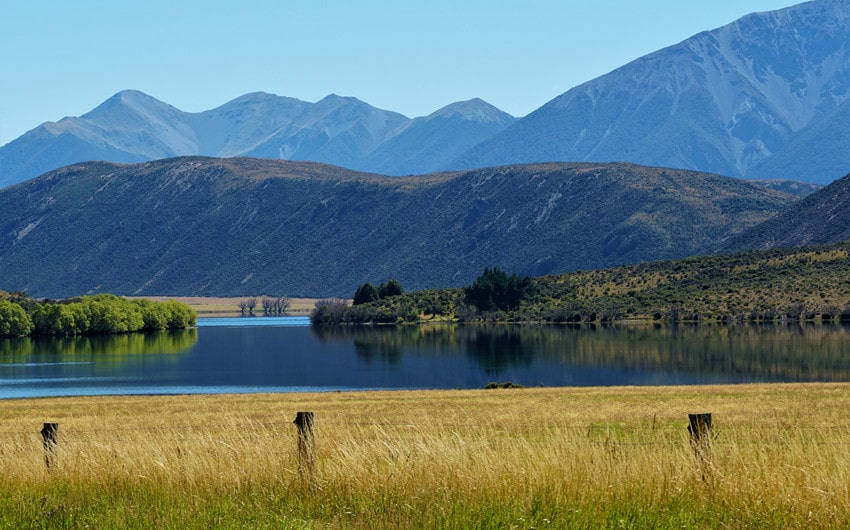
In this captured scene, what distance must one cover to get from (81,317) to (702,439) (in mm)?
133377

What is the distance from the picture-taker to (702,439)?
55.6ft

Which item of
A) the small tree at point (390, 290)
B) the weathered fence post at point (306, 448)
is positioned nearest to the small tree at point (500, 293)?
the small tree at point (390, 290)

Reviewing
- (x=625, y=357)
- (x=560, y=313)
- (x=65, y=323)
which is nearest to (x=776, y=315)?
(x=560, y=313)

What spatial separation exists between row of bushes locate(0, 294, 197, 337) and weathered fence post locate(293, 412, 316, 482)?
125 meters

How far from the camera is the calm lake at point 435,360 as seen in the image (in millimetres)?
64000

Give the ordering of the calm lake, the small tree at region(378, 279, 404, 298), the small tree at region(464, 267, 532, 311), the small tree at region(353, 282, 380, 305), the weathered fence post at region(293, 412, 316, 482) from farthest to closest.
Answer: the small tree at region(378, 279, 404, 298)
the small tree at region(353, 282, 380, 305)
the small tree at region(464, 267, 532, 311)
the calm lake
the weathered fence post at region(293, 412, 316, 482)

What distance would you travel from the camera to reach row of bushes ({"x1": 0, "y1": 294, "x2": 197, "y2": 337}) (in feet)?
449

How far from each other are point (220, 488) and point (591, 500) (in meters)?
5.59

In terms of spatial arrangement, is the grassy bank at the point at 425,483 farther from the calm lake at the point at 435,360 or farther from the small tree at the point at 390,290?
the small tree at the point at 390,290

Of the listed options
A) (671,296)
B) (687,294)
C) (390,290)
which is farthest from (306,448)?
(390,290)

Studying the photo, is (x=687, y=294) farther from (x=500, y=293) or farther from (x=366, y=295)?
(x=366, y=295)

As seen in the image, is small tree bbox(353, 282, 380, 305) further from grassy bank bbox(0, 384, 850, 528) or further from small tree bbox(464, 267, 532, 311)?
grassy bank bbox(0, 384, 850, 528)

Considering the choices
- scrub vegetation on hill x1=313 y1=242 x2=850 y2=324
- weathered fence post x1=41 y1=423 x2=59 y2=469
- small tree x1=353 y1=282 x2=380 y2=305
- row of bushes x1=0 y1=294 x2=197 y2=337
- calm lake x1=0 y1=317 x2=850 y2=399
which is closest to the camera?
weathered fence post x1=41 y1=423 x2=59 y2=469

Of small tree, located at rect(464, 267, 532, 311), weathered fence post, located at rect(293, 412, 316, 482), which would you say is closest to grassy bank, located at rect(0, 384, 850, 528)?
weathered fence post, located at rect(293, 412, 316, 482)
